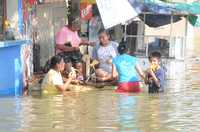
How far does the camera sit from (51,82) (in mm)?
12781

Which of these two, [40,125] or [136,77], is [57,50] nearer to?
[136,77]

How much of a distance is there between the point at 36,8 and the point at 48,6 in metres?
1.09

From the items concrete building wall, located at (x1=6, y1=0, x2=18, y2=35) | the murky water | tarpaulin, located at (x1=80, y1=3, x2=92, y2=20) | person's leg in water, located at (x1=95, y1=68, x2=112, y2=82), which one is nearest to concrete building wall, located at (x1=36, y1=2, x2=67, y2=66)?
tarpaulin, located at (x1=80, y1=3, x2=92, y2=20)

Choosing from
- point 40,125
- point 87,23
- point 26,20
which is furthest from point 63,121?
point 87,23

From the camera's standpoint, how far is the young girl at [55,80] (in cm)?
1272

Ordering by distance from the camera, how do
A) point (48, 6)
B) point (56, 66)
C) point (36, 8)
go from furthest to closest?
point (48, 6), point (36, 8), point (56, 66)

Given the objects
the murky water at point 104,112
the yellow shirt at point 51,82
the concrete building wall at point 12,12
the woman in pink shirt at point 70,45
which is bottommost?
the murky water at point 104,112

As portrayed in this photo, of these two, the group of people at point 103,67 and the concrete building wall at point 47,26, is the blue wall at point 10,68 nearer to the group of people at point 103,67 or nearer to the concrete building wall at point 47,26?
the group of people at point 103,67

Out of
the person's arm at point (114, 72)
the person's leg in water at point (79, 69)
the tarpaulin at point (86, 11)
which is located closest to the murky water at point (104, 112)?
the person's arm at point (114, 72)

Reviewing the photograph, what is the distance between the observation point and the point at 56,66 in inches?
504

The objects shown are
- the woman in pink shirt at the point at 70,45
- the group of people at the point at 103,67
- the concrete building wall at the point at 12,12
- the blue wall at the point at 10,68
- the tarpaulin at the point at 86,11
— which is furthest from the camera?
the tarpaulin at the point at 86,11

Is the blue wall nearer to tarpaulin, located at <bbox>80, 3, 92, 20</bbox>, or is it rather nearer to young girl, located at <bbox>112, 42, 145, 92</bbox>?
young girl, located at <bbox>112, 42, 145, 92</bbox>

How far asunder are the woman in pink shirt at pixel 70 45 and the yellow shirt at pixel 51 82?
1.75 m

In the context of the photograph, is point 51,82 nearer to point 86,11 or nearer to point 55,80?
point 55,80
